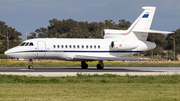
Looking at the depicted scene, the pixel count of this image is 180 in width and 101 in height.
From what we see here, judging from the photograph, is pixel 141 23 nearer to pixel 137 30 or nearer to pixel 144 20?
pixel 144 20

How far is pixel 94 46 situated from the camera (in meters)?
39.8

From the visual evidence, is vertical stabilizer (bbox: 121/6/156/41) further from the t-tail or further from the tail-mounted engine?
the tail-mounted engine

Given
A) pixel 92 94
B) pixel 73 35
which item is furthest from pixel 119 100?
pixel 73 35

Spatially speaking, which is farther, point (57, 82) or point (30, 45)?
point (30, 45)

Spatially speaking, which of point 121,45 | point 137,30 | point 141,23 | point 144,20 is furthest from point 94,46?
point 144,20

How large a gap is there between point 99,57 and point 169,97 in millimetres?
23419

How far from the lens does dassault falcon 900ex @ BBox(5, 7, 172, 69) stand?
37406mm

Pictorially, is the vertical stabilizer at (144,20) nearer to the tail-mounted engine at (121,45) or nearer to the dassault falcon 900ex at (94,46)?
the dassault falcon 900ex at (94,46)

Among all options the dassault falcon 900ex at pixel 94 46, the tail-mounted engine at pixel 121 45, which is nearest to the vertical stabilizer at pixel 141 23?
the dassault falcon 900ex at pixel 94 46

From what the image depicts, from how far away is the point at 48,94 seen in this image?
1577 centimetres

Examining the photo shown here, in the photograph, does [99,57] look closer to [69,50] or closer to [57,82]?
[69,50]

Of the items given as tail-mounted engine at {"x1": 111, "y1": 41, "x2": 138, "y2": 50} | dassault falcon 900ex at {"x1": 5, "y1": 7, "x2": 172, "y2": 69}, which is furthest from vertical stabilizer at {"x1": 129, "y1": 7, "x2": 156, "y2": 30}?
tail-mounted engine at {"x1": 111, "y1": 41, "x2": 138, "y2": 50}

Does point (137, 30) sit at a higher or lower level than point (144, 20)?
lower

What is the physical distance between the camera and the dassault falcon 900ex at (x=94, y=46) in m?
37.4
